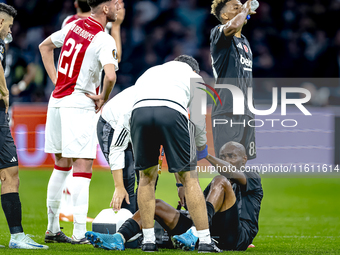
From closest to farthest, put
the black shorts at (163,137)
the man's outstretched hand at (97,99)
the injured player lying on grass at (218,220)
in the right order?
the black shorts at (163,137) < the injured player lying on grass at (218,220) < the man's outstretched hand at (97,99)

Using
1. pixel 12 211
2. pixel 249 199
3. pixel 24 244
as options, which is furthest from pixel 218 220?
pixel 12 211

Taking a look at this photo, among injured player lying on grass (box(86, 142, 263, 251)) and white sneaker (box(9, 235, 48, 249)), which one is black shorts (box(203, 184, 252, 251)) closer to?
injured player lying on grass (box(86, 142, 263, 251))

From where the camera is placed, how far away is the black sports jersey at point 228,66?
210 inches

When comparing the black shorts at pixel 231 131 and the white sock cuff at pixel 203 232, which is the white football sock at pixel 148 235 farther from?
the black shorts at pixel 231 131

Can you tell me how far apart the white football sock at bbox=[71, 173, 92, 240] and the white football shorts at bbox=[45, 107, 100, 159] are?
0.80 ft

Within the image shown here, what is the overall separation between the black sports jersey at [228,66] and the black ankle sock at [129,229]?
173 cm

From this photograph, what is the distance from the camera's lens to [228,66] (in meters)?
5.38

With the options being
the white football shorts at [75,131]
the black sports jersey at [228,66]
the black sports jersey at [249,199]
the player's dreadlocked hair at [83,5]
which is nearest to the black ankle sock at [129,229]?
the white football shorts at [75,131]

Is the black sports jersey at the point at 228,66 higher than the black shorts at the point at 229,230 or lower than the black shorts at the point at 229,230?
higher

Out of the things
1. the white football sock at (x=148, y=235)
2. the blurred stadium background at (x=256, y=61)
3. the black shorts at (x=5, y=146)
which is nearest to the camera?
the white football sock at (x=148, y=235)

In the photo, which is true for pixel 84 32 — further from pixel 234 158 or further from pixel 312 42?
pixel 312 42

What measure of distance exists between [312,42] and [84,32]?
34.1ft

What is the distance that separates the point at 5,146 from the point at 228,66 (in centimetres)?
243

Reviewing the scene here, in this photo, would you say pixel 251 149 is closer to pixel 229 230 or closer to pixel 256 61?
pixel 229 230
